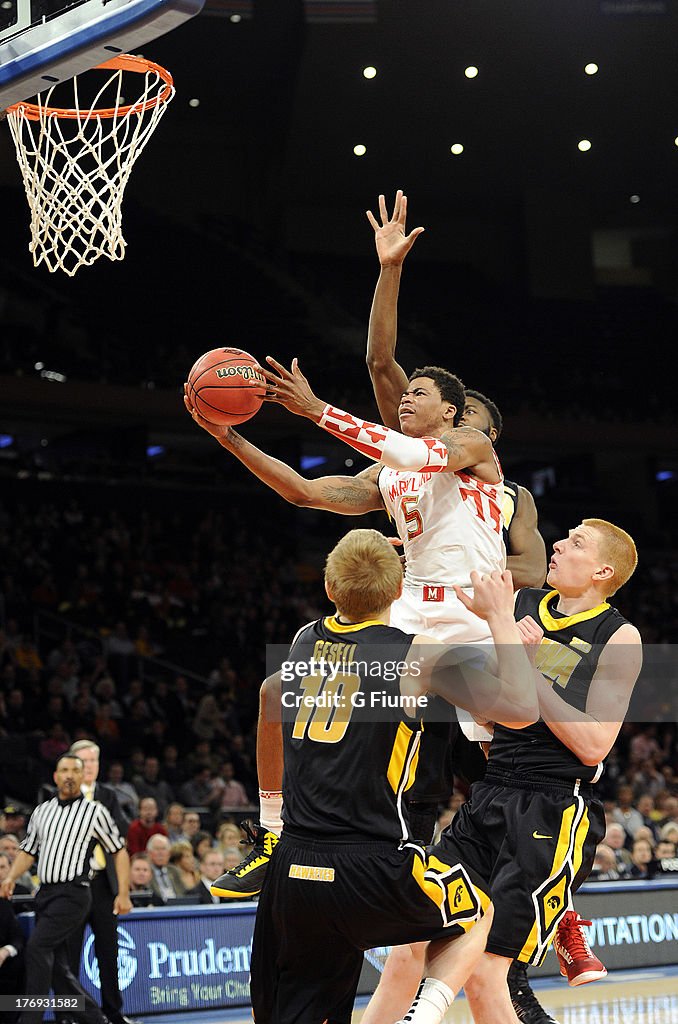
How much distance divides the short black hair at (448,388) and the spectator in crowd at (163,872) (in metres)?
6.00

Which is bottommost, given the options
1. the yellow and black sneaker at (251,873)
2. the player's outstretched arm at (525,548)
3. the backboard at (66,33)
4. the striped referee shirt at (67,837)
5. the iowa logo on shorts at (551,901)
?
the striped referee shirt at (67,837)

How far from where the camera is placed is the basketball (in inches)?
197

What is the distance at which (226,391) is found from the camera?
16.4ft

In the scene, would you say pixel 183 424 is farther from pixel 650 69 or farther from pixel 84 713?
pixel 650 69

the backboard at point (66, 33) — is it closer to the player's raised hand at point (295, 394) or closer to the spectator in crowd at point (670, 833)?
the player's raised hand at point (295, 394)

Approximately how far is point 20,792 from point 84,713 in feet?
8.66

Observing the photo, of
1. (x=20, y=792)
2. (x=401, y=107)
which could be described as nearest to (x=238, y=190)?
(x=401, y=107)

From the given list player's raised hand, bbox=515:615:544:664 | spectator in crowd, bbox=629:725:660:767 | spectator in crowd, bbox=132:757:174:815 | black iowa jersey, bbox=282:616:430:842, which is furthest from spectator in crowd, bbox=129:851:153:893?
spectator in crowd, bbox=629:725:660:767

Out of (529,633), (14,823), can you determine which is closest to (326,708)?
(529,633)

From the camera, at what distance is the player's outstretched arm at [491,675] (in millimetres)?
4164

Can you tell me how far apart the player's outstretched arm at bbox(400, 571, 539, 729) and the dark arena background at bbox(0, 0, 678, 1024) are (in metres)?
10.5

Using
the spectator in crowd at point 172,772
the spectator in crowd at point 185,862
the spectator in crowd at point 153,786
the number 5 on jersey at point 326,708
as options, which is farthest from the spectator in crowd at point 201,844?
the number 5 on jersey at point 326,708

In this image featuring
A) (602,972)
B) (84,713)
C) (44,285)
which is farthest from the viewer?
(44,285)

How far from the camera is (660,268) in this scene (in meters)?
23.2
